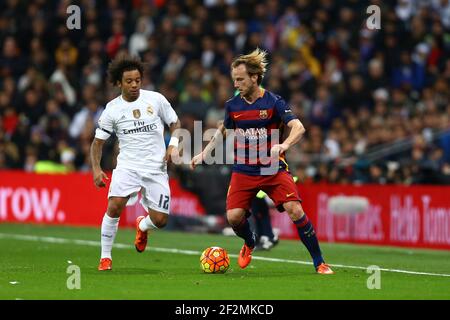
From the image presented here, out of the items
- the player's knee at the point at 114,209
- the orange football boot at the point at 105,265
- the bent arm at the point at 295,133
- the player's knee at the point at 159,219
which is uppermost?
the bent arm at the point at 295,133

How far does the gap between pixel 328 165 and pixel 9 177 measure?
7.34 meters

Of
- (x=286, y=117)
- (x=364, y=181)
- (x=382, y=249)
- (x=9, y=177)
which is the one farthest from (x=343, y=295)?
(x=9, y=177)

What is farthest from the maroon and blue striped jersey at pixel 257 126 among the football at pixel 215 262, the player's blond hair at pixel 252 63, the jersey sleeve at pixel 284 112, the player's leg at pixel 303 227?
the football at pixel 215 262

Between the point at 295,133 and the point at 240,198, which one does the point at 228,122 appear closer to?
the point at 240,198

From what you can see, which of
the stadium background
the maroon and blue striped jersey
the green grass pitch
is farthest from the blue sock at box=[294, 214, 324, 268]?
the stadium background

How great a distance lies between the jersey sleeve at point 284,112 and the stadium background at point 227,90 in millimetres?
7832

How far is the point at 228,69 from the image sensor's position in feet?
87.8

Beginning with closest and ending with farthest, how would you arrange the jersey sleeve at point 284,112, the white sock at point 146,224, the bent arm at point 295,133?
1. the bent arm at point 295,133
2. the jersey sleeve at point 284,112
3. the white sock at point 146,224

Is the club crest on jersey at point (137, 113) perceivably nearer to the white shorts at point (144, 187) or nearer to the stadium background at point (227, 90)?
the white shorts at point (144, 187)

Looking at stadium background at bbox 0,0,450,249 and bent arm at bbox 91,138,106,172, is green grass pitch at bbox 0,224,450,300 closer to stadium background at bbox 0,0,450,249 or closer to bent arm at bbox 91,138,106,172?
bent arm at bbox 91,138,106,172

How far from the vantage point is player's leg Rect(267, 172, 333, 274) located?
496 inches

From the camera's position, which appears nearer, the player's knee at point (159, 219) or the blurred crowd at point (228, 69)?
the player's knee at point (159, 219)

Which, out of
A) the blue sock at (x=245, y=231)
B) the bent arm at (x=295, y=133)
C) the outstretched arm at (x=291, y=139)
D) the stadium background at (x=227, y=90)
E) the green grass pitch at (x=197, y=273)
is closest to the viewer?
the green grass pitch at (x=197, y=273)

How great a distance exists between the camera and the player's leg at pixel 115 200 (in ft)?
43.5
